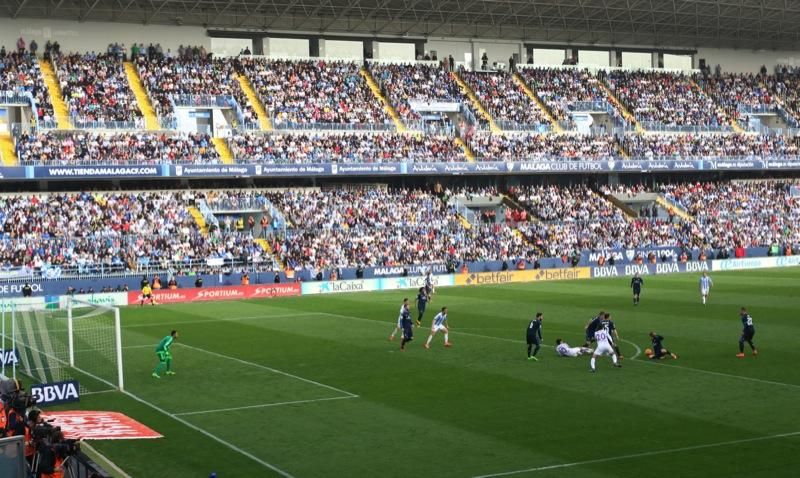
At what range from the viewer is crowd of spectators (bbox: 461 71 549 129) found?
76875 millimetres

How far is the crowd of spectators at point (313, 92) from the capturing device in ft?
229

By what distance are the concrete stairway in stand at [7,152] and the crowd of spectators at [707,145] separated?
4196 cm

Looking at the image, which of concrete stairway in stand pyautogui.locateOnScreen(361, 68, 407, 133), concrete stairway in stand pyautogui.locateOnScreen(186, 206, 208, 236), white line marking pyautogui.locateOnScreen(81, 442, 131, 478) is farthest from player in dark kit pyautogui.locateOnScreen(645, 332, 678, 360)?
concrete stairway in stand pyautogui.locateOnScreen(361, 68, 407, 133)

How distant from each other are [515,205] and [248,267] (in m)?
22.2

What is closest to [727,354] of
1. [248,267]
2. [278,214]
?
[248,267]

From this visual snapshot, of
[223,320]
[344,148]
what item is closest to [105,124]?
[344,148]

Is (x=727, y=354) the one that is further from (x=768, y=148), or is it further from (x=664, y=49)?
(x=664, y=49)

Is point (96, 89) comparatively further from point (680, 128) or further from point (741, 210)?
point (741, 210)

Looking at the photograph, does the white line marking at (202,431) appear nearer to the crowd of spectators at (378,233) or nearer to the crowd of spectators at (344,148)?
the crowd of spectators at (378,233)

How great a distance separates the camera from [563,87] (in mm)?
81812

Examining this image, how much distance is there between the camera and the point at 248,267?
188 ft

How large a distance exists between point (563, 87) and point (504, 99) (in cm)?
610

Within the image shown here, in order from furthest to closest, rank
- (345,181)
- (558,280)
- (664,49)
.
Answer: (664,49) → (345,181) → (558,280)

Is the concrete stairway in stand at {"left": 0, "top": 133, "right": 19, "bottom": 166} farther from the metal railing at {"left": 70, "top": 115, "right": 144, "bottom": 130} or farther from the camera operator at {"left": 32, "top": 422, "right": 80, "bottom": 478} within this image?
the camera operator at {"left": 32, "top": 422, "right": 80, "bottom": 478}
